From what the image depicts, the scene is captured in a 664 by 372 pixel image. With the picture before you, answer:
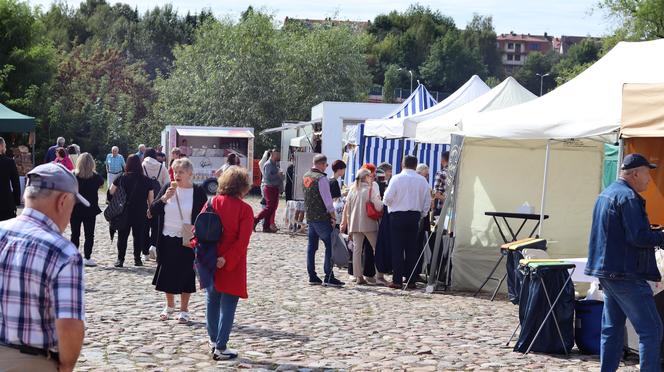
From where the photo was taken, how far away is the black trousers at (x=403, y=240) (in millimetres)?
14352

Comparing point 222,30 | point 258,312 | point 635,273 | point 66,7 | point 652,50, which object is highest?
point 66,7

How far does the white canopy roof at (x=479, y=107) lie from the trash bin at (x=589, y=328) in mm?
8121

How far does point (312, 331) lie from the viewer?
10352 millimetres

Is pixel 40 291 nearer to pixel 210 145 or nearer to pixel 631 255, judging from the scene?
pixel 631 255

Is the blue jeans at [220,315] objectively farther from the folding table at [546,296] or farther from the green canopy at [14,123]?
the green canopy at [14,123]

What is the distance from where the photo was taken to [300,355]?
900 centimetres

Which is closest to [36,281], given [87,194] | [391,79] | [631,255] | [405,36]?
[631,255]

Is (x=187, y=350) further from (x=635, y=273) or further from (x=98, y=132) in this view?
(x=98, y=132)

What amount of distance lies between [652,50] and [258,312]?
17.2ft

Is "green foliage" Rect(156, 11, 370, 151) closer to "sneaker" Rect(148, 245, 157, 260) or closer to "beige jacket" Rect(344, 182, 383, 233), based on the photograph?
"sneaker" Rect(148, 245, 157, 260)

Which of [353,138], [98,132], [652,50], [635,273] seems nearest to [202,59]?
[98,132]

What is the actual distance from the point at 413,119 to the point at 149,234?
570 centimetres

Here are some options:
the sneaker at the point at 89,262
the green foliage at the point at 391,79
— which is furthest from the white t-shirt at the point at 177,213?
the green foliage at the point at 391,79

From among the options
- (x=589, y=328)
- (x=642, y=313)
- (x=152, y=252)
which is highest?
(x=642, y=313)
